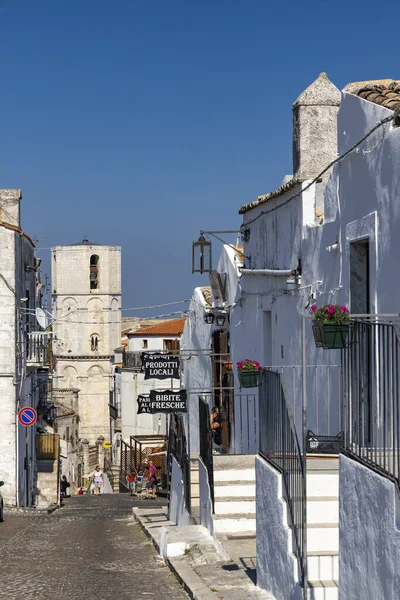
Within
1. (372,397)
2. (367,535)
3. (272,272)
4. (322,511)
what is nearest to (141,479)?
(272,272)

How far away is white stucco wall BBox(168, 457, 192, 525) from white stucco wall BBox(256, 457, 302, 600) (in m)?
5.76

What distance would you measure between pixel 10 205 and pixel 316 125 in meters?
20.4

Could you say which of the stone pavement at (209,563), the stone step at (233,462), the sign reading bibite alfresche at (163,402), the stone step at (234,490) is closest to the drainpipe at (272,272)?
the sign reading bibite alfresche at (163,402)

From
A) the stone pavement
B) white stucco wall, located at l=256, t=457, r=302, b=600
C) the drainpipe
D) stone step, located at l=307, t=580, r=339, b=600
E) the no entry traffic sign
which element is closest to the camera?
stone step, located at l=307, t=580, r=339, b=600

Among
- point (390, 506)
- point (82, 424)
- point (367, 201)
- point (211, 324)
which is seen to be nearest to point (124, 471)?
point (211, 324)

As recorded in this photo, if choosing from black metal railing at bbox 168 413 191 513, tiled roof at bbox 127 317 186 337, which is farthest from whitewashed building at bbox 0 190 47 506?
tiled roof at bbox 127 317 186 337

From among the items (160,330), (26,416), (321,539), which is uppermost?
(160,330)

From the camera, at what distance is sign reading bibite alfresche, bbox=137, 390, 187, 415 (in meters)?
18.5

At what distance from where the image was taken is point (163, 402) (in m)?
18.6

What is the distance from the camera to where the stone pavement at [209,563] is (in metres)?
10.3

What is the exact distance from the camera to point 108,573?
41.8 ft

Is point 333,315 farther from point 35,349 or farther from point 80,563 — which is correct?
point 35,349

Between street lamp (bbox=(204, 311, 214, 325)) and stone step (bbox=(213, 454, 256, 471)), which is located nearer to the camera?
stone step (bbox=(213, 454, 256, 471))

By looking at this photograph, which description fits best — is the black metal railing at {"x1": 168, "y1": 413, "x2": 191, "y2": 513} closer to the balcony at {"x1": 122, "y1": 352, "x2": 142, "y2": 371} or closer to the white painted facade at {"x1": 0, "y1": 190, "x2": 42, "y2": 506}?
the white painted facade at {"x1": 0, "y1": 190, "x2": 42, "y2": 506}
